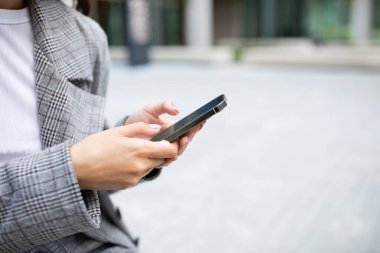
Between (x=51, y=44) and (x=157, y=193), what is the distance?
2.20 meters

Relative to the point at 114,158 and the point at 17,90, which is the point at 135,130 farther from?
the point at 17,90

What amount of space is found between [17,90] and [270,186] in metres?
2.43

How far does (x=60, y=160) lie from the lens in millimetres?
652

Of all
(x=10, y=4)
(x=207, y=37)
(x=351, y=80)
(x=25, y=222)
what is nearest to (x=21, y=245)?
(x=25, y=222)

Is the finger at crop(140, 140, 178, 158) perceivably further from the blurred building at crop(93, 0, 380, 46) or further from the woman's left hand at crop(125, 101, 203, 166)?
the blurred building at crop(93, 0, 380, 46)

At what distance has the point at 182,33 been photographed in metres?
21.5

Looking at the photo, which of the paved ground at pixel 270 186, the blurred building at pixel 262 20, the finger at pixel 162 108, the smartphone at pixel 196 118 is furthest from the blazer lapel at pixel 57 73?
the blurred building at pixel 262 20

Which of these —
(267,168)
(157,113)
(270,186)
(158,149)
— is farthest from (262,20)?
(158,149)

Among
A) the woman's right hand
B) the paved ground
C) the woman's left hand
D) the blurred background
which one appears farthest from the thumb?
the paved ground

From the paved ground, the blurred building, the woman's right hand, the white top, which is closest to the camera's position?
the woman's right hand

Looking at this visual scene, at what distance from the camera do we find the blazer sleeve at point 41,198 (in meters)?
0.65

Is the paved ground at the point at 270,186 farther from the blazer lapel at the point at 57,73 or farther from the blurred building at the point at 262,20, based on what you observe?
the blurred building at the point at 262,20

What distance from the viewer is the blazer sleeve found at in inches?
25.4

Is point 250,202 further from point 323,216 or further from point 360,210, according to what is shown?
point 360,210
